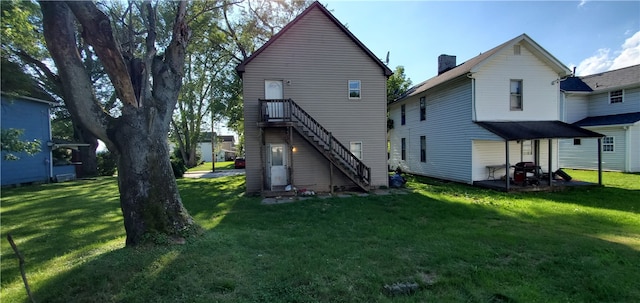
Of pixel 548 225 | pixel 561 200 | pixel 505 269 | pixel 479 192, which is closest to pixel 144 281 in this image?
pixel 505 269

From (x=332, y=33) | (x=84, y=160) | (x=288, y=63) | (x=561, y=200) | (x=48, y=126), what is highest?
(x=332, y=33)

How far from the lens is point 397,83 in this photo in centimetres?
2869

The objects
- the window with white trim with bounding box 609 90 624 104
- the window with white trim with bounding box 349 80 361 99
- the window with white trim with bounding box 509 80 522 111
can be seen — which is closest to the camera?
the window with white trim with bounding box 349 80 361 99

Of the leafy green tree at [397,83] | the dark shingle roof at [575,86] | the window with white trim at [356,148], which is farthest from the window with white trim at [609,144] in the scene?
the window with white trim at [356,148]

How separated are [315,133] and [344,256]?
8.03 meters

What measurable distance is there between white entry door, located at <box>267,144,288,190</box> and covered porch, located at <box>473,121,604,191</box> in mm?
9360

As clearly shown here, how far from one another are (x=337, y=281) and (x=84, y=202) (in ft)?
38.4

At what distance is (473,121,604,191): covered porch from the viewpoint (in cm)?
1247

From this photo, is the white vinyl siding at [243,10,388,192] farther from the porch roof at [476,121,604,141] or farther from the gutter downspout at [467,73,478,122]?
the porch roof at [476,121,604,141]

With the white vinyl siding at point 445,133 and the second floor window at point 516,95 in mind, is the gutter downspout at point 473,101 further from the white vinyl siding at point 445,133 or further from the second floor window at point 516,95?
the second floor window at point 516,95

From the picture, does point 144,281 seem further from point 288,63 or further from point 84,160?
point 84,160

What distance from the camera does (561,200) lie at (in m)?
10.8

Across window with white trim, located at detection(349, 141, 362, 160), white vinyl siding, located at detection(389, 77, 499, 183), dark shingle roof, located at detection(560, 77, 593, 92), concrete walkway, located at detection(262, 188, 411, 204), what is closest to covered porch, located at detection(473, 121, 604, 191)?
white vinyl siding, located at detection(389, 77, 499, 183)

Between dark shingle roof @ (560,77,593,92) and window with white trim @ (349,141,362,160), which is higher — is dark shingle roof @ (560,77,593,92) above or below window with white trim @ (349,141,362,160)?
above
